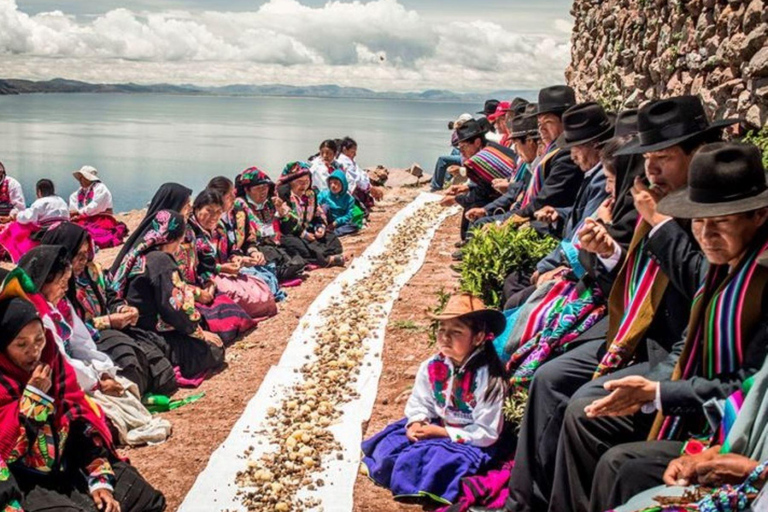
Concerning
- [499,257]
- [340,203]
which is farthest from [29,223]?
[499,257]

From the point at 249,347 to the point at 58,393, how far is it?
3270 mm

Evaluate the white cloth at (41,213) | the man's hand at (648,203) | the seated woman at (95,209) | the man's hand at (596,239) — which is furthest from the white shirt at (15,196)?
the man's hand at (648,203)

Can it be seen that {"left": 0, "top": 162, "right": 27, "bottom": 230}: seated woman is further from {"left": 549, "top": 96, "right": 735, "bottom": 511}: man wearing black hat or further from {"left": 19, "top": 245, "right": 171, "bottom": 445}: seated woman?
{"left": 549, "top": 96, "right": 735, "bottom": 511}: man wearing black hat

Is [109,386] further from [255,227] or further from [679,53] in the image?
[679,53]

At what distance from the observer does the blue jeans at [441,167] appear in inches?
616

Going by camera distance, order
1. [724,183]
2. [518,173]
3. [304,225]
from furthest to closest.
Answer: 1. [304,225]
2. [518,173]
3. [724,183]

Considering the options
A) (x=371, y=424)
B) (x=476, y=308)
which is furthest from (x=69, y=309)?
(x=476, y=308)

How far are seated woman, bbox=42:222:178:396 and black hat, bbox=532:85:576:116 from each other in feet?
11.5

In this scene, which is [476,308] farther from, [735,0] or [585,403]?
[735,0]

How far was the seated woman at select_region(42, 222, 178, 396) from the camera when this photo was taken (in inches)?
210

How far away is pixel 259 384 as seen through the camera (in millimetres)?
6102

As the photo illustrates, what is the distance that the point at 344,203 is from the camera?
1253 cm

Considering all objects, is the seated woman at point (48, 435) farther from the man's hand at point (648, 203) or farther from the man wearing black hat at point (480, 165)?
the man wearing black hat at point (480, 165)

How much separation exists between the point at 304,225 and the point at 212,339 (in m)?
3.98
